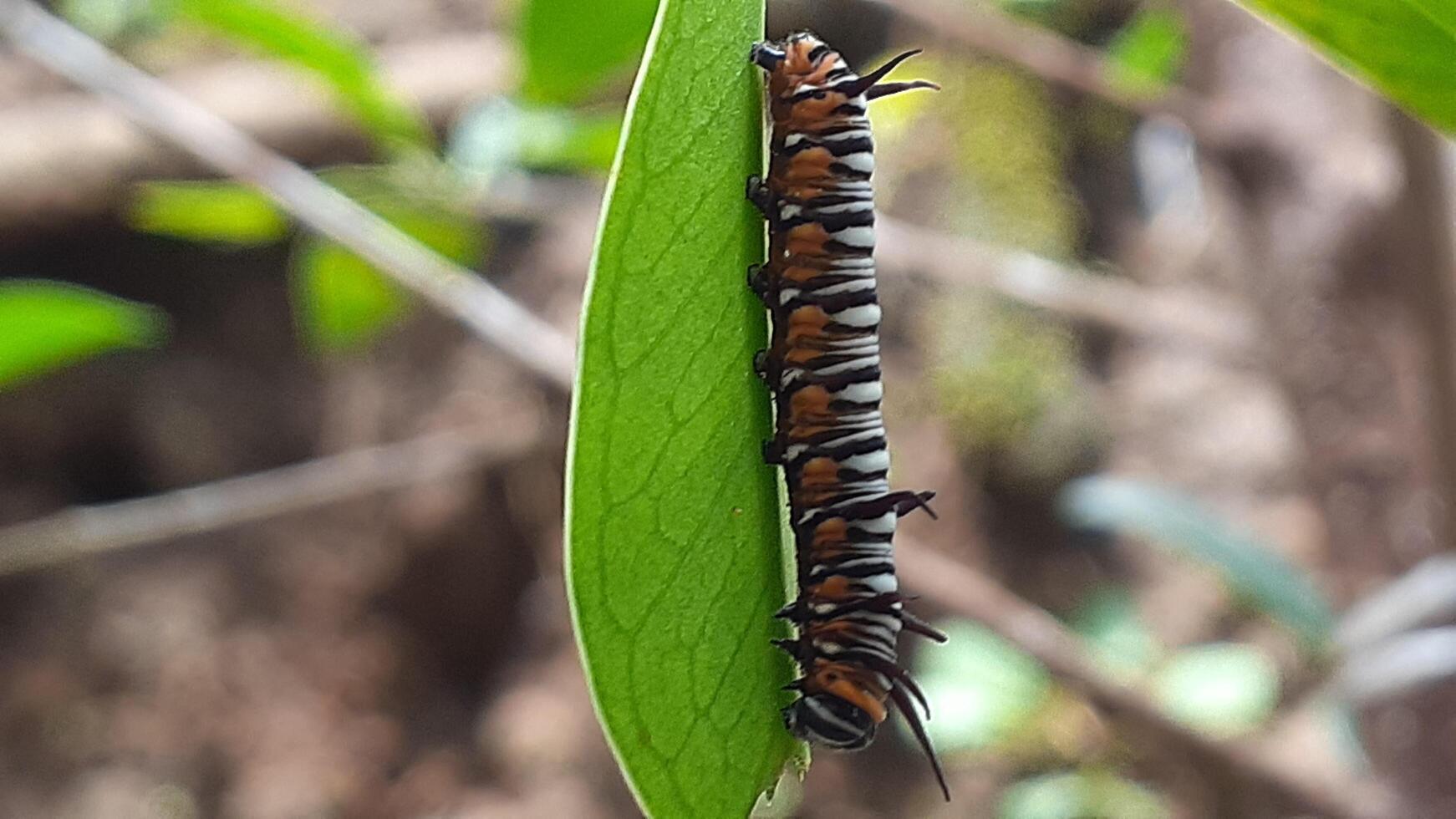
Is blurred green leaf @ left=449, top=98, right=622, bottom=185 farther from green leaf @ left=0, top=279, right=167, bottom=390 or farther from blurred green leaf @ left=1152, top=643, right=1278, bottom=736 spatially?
blurred green leaf @ left=1152, top=643, right=1278, bottom=736

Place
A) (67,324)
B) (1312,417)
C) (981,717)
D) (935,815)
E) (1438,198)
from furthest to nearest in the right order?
(935,815) < (981,717) < (1312,417) < (67,324) < (1438,198)

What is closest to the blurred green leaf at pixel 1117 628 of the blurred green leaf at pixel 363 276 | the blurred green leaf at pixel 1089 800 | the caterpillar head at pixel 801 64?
the blurred green leaf at pixel 1089 800

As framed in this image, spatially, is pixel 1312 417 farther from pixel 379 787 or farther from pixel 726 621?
pixel 379 787

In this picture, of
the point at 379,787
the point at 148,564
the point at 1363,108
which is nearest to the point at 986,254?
the point at 1363,108

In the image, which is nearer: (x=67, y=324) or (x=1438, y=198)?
(x=1438, y=198)

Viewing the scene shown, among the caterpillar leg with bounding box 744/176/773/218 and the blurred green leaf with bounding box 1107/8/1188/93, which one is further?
the blurred green leaf with bounding box 1107/8/1188/93

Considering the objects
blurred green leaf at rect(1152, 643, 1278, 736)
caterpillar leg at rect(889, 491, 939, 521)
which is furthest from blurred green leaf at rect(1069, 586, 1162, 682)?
caterpillar leg at rect(889, 491, 939, 521)

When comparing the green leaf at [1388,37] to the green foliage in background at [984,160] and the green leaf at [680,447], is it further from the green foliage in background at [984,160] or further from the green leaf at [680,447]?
the green foliage in background at [984,160]
